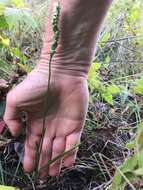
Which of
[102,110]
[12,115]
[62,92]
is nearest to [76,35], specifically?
[62,92]

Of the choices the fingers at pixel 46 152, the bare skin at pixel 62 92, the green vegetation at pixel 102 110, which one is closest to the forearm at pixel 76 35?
the bare skin at pixel 62 92

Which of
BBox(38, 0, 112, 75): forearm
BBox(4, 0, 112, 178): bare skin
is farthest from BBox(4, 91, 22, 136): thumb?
BBox(38, 0, 112, 75): forearm

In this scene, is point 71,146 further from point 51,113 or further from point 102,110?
point 102,110

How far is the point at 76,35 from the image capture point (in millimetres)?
1352

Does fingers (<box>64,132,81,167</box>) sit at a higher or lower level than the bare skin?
lower

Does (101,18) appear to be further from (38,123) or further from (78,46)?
(38,123)

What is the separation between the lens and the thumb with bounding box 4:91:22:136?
1.31 meters

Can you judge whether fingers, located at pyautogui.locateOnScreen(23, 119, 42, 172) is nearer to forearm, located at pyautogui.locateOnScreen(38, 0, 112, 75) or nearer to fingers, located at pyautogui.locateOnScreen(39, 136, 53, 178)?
fingers, located at pyautogui.locateOnScreen(39, 136, 53, 178)

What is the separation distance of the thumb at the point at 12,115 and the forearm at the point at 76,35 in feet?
0.46

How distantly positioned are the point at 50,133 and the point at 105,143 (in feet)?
0.67

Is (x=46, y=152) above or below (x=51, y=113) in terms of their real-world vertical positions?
below

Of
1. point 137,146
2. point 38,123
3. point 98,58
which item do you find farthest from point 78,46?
point 98,58

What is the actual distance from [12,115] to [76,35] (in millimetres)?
317

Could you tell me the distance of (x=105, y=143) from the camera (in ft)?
4.83
